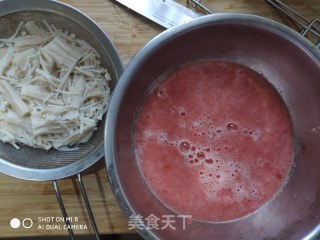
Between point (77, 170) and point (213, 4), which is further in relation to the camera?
point (213, 4)

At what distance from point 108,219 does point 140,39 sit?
1.86ft

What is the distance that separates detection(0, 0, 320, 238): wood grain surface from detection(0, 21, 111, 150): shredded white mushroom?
0.10 metres

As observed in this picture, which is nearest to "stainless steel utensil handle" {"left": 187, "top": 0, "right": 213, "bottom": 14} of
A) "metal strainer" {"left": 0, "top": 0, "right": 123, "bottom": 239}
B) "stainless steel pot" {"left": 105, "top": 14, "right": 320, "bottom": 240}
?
"stainless steel pot" {"left": 105, "top": 14, "right": 320, "bottom": 240}

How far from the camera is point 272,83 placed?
46.8 inches

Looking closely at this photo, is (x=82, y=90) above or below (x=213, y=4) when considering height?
below

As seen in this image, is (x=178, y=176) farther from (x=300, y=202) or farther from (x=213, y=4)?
(x=213, y=4)

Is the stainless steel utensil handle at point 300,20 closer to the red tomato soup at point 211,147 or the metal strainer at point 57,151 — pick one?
the red tomato soup at point 211,147

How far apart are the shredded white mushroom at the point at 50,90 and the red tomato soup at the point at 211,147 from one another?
0.18 m

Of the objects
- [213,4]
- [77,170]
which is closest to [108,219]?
[77,170]

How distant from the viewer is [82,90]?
120 centimetres

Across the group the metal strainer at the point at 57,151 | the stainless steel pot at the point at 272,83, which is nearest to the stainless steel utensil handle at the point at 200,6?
the stainless steel pot at the point at 272,83

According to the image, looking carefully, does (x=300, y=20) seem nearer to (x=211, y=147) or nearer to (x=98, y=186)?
(x=211, y=147)

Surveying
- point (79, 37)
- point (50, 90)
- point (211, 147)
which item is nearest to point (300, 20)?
point (211, 147)

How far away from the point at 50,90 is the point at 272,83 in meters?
0.67
